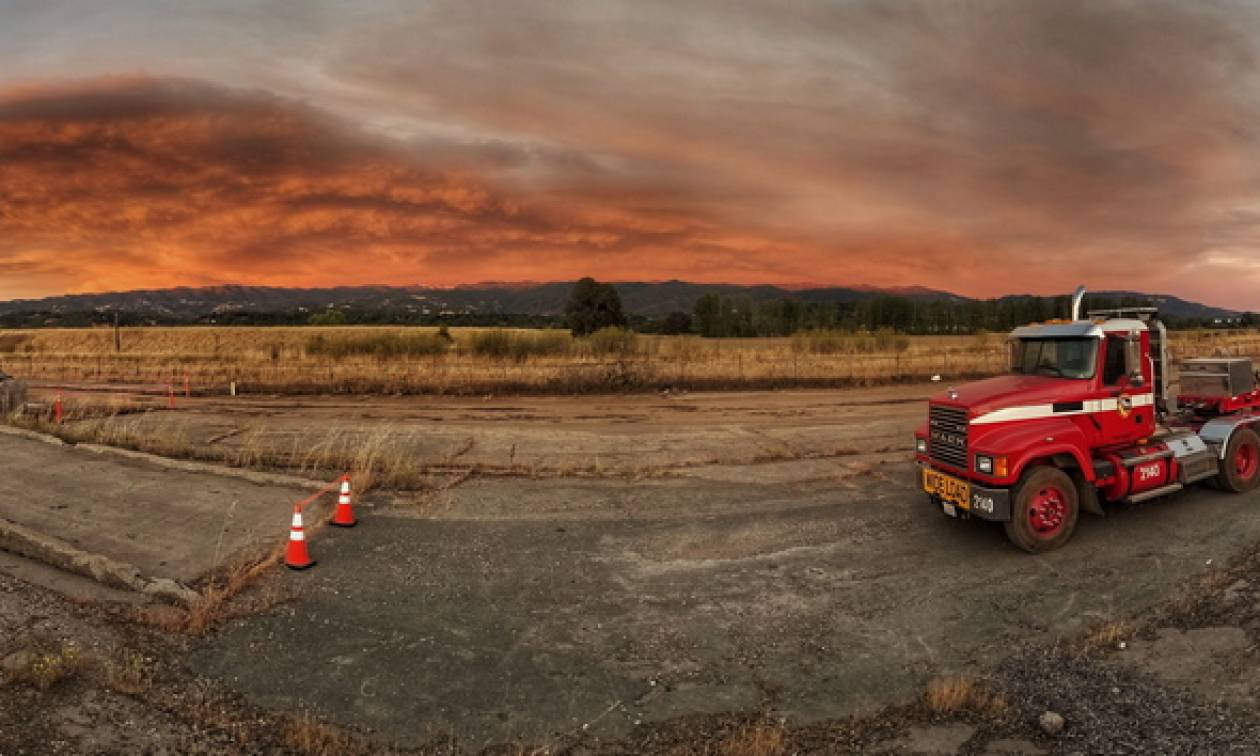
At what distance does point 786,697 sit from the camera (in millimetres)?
5934

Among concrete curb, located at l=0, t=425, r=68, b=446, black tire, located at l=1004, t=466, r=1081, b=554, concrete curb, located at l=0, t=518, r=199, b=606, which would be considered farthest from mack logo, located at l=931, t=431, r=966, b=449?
concrete curb, located at l=0, t=425, r=68, b=446

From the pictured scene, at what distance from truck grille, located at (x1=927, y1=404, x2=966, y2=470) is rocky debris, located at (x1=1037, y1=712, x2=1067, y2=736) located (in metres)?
4.14

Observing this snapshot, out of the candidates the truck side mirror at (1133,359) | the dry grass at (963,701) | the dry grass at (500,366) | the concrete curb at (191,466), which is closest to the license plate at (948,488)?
the truck side mirror at (1133,359)

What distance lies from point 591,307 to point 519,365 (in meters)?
35.7

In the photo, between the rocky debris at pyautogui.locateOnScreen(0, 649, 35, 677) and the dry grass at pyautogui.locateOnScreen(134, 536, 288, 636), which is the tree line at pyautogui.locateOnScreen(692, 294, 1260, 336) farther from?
the rocky debris at pyautogui.locateOnScreen(0, 649, 35, 677)

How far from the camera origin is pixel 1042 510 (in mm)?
8969

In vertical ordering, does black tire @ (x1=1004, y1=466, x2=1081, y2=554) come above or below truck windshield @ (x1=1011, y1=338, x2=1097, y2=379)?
below

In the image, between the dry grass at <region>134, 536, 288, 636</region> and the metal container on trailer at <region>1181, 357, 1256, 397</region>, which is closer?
the dry grass at <region>134, 536, 288, 636</region>

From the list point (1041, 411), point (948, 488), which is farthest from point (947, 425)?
point (1041, 411)

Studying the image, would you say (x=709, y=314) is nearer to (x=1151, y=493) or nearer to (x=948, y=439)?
(x=1151, y=493)

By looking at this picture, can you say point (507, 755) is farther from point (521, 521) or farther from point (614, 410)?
point (614, 410)

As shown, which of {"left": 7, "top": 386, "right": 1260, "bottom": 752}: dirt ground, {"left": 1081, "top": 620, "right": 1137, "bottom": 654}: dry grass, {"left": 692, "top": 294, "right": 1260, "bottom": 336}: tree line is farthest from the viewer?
{"left": 692, "top": 294, "right": 1260, "bottom": 336}: tree line

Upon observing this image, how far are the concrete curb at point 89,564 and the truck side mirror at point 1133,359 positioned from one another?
1238 cm

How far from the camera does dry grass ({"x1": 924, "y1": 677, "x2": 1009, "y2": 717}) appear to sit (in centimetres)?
561
